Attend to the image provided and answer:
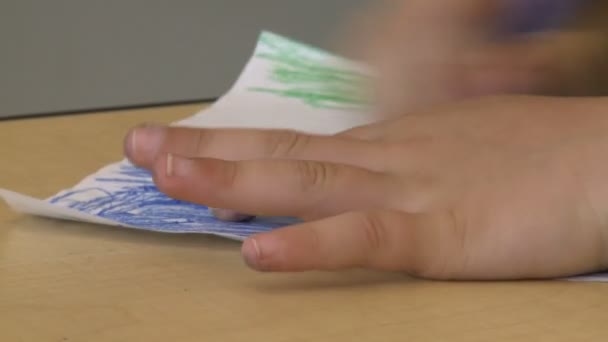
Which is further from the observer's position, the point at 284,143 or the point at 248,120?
the point at 248,120

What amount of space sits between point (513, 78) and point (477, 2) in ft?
0.18

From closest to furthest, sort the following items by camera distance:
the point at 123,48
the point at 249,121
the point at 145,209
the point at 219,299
Result: the point at 219,299 < the point at 145,209 < the point at 249,121 < the point at 123,48

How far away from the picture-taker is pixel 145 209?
1.68ft

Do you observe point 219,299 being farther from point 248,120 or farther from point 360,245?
point 248,120

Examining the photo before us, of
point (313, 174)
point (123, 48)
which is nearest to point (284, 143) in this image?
point (313, 174)

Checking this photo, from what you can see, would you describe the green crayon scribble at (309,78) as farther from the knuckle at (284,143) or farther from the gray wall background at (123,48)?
the gray wall background at (123,48)

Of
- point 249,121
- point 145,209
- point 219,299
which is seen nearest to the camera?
point 219,299

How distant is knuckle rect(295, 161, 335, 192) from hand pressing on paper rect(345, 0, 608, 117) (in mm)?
125

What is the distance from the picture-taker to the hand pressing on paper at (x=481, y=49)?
1.91 ft

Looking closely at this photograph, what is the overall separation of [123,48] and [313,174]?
3.34 feet

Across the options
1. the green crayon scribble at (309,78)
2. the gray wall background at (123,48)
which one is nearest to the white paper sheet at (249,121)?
the green crayon scribble at (309,78)

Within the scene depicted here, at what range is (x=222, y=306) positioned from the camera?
39 cm

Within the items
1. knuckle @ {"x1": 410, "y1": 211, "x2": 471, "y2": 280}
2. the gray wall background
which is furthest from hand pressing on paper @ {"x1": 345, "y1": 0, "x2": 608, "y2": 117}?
the gray wall background

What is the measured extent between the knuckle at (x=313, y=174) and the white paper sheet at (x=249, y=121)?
31 mm
